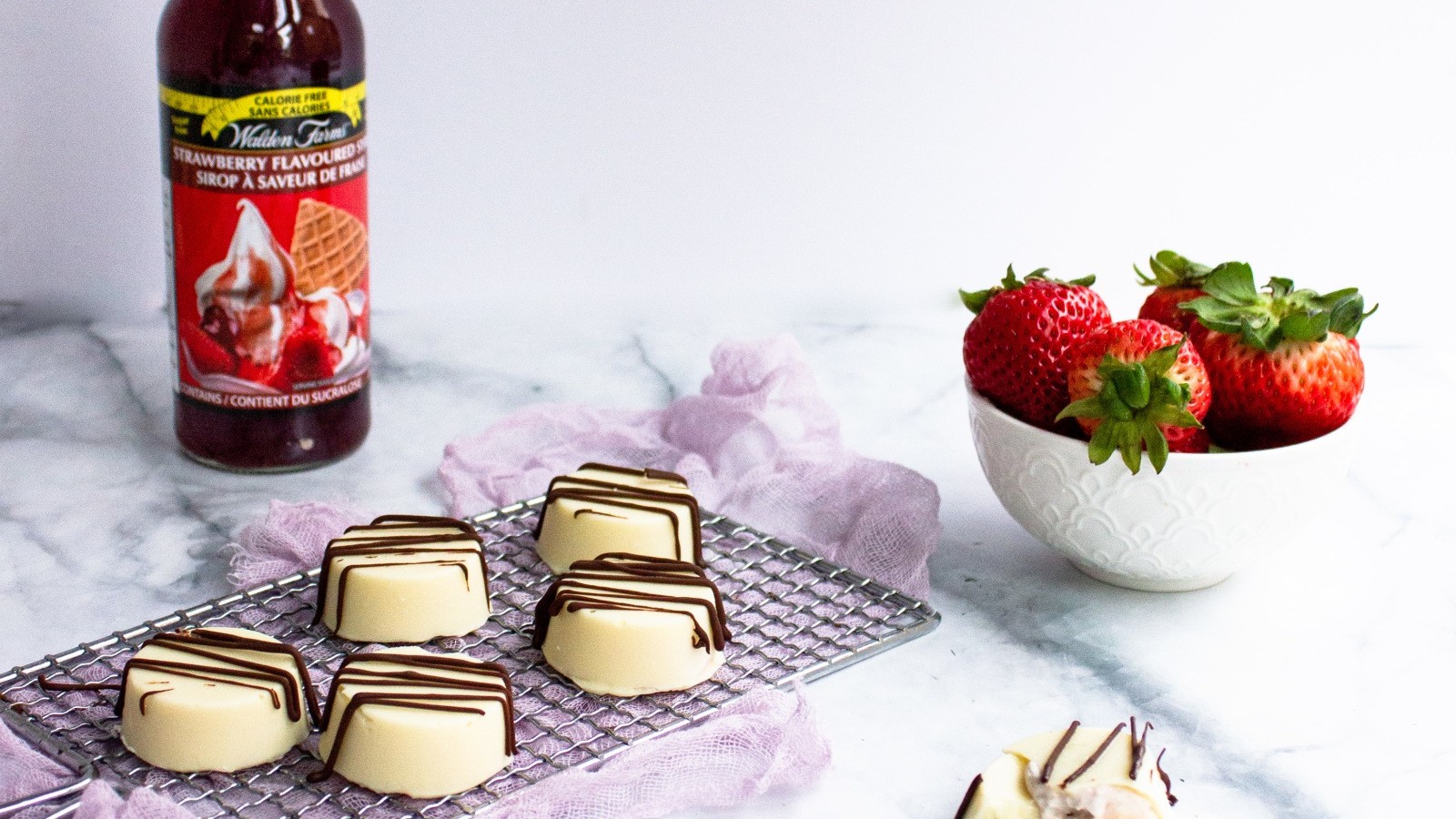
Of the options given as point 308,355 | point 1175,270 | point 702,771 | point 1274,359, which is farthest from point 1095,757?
point 308,355

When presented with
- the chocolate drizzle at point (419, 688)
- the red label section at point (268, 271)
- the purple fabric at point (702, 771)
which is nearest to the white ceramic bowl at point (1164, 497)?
the purple fabric at point (702, 771)

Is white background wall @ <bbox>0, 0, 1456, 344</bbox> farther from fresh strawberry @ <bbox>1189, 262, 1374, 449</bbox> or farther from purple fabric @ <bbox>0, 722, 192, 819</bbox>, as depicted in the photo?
purple fabric @ <bbox>0, 722, 192, 819</bbox>

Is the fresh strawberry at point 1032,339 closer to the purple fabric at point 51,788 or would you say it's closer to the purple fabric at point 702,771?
the purple fabric at point 702,771

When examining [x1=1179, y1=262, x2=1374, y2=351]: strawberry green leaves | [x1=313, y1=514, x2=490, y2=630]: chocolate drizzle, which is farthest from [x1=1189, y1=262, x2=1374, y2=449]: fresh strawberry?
[x1=313, y1=514, x2=490, y2=630]: chocolate drizzle

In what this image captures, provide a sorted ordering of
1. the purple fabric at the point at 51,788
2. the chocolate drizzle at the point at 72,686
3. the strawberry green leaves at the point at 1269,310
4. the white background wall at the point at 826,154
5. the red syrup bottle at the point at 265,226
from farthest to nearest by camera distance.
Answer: the white background wall at the point at 826,154
the red syrup bottle at the point at 265,226
the strawberry green leaves at the point at 1269,310
the chocolate drizzle at the point at 72,686
the purple fabric at the point at 51,788

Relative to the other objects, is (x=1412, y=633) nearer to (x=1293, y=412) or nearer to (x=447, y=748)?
(x=1293, y=412)
